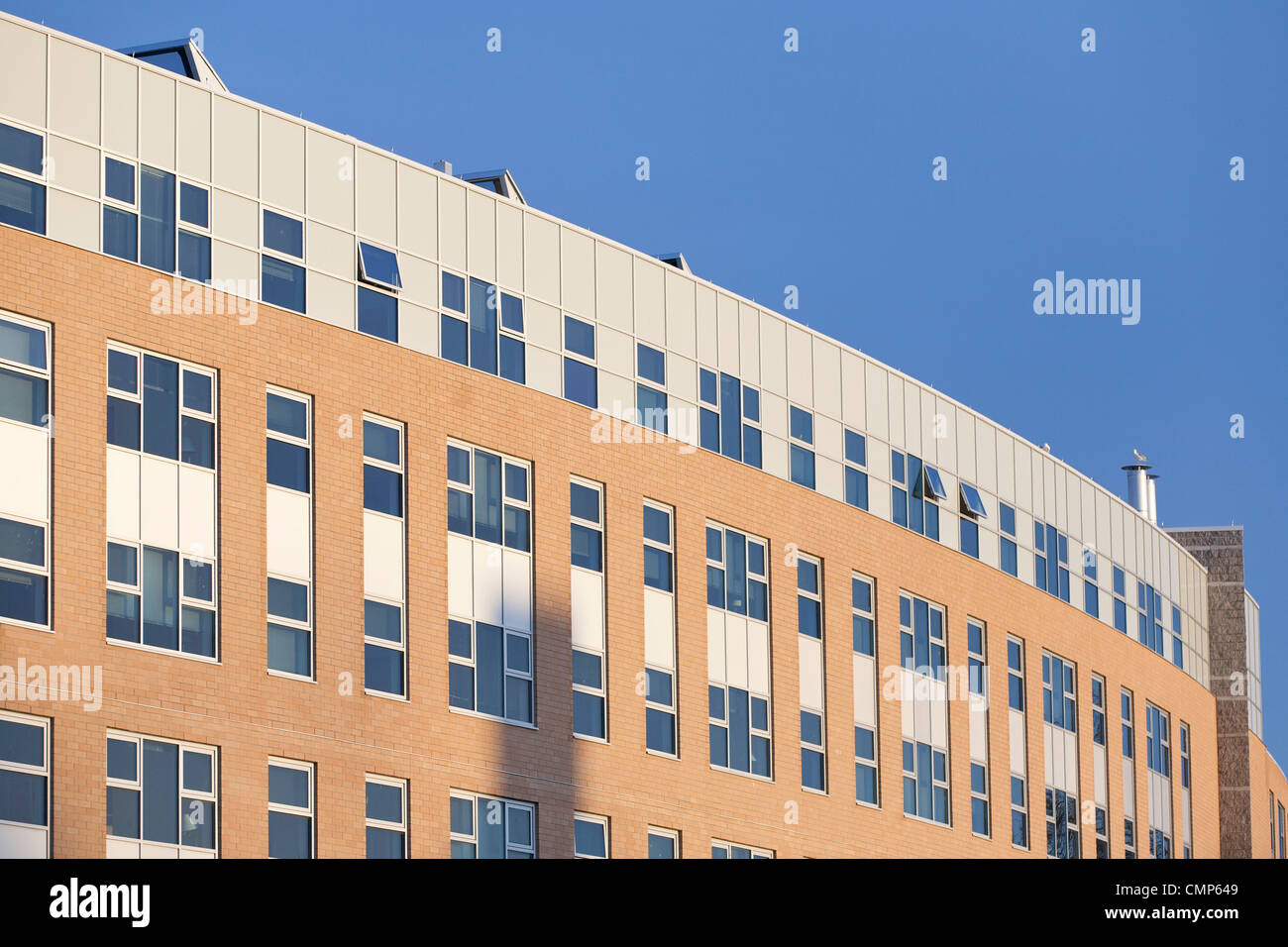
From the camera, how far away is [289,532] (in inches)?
1312

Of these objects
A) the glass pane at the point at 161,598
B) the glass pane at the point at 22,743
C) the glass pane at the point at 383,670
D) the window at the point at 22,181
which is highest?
the window at the point at 22,181

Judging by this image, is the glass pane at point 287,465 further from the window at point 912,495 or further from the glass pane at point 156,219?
the window at point 912,495

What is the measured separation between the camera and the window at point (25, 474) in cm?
2988

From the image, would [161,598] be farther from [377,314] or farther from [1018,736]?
[1018,736]

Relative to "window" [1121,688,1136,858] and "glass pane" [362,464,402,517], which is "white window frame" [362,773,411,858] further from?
"window" [1121,688,1136,858]

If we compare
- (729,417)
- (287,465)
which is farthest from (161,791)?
(729,417)

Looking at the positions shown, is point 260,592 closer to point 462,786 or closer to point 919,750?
point 462,786

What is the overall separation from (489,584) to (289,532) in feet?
13.4

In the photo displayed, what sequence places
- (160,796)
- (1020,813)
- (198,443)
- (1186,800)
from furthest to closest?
(1186,800) < (1020,813) < (198,443) < (160,796)

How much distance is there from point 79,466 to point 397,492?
5.83 m

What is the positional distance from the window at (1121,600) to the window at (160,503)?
28.2 meters

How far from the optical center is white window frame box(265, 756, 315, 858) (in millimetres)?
32406

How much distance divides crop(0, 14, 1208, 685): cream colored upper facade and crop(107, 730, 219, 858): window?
22.6ft

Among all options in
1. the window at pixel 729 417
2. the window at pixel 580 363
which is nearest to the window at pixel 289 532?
the window at pixel 580 363
